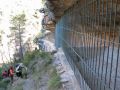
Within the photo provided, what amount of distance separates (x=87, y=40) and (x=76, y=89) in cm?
106

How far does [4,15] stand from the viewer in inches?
1555

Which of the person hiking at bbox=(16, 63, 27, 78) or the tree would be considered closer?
the person hiking at bbox=(16, 63, 27, 78)

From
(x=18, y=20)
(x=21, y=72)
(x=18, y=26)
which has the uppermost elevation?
(x=18, y=20)

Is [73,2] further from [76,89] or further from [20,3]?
[20,3]

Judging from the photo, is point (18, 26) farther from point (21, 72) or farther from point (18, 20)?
point (21, 72)

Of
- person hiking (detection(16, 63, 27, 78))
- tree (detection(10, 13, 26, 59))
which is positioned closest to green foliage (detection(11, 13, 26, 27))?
tree (detection(10, 13, 26, 59))

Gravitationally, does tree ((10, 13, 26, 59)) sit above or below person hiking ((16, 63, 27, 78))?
above

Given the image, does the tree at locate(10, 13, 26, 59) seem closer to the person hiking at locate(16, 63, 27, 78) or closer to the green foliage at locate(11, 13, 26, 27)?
the green foliage at locate(11, 13, 26, 27)

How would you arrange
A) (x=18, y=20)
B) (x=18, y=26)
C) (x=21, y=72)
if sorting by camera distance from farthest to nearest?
(x=18, y=26)
(x=18, y=20)
(x=21, y=72)

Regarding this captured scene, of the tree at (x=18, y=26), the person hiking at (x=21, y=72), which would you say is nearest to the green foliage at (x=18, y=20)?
the tree at (x=18, y=26)

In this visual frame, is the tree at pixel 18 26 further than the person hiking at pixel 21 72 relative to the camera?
Yes

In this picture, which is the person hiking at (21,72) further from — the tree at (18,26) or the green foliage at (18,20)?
the green foliage at (18,20)

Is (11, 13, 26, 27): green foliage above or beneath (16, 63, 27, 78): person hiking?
above

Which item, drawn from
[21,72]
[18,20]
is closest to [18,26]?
[18,20]
